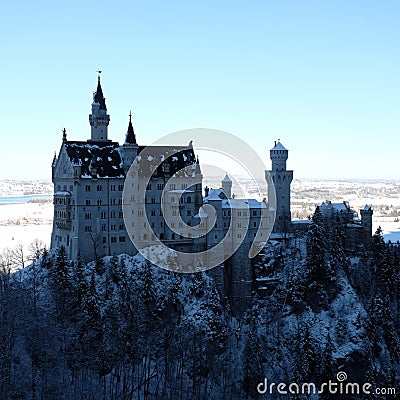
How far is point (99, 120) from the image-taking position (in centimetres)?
8481

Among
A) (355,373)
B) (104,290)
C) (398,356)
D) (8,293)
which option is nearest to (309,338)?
(355,373)

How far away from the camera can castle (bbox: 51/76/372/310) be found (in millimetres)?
77312

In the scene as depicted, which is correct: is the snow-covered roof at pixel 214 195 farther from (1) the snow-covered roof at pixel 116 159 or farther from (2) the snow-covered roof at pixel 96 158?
(2) the snow-covered roof at pixel 96 158

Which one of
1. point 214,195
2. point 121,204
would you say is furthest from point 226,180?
point 121,204

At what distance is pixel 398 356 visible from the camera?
79688 mm

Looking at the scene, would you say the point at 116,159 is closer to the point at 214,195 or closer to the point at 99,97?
the point at 99,97

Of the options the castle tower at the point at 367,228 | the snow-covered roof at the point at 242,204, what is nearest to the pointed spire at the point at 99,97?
the snow-covered roof at the point at 242,204

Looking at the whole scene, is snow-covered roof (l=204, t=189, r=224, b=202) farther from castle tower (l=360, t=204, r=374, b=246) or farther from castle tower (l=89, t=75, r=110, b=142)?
castle tower (l=360, t=204, r=374, b=246)

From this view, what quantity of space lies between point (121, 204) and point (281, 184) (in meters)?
25.1

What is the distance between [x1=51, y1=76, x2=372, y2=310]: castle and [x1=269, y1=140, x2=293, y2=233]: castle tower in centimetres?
21

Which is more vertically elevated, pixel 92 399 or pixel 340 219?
pixel 340 219

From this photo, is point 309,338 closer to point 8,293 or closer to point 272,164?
point 272,164

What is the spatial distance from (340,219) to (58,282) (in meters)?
44.0

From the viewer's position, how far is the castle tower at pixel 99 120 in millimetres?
84750
